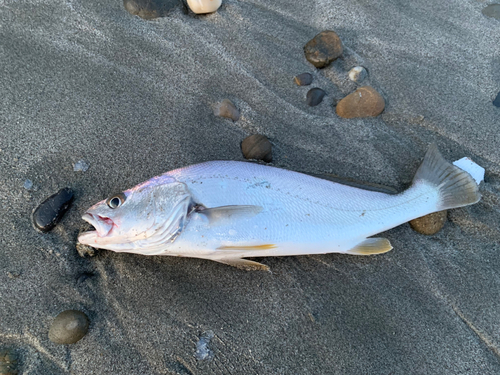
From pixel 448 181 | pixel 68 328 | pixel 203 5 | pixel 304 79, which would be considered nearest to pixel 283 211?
pixel 448 181

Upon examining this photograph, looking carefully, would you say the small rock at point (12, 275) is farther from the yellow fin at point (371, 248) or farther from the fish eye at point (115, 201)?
the yellow fin at point (371, 248)

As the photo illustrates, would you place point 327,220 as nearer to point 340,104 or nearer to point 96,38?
point 340,104

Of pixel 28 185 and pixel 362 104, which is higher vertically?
pixel 362 104

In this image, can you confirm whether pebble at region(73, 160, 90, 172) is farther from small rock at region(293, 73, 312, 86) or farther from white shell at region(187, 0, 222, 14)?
small rock at region(293, 73, 312, 86)

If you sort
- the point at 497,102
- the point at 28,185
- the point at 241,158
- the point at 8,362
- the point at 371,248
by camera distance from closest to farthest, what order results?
the point at 8,362, the point at 371,248, the point at 28,185, the point at 241,158, the point at 497,102

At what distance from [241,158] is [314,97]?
0.97 metres

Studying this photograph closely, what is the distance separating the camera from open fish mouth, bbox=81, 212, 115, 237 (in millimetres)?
2145

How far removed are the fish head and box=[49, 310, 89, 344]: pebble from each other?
20.5 inches

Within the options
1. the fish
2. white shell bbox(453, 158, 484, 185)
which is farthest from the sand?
the fish

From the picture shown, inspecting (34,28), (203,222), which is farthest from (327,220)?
(34,28)

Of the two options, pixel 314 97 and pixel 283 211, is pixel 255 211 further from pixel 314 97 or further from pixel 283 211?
pixel 314 97

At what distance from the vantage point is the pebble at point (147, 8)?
10.8 ft

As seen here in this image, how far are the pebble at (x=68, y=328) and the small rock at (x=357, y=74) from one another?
123 inches

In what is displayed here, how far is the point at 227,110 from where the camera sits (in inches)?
116
